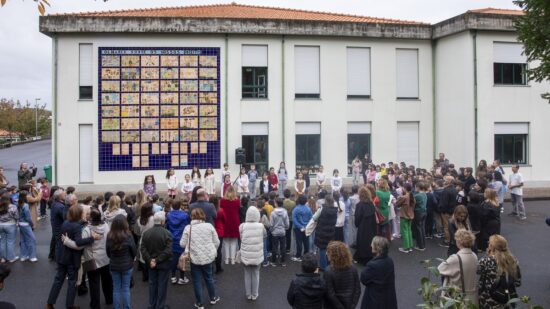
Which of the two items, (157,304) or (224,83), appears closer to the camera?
(157,304)

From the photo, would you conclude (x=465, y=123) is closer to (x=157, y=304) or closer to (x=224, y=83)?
(x=224, y=83)

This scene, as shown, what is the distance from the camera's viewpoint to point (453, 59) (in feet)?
76.4

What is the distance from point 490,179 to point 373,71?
433 inches

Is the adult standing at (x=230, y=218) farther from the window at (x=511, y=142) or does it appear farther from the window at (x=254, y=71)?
the window at (x=511, y=142)

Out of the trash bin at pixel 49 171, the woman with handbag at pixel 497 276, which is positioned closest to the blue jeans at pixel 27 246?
the woman with handbag at pixel 497 276

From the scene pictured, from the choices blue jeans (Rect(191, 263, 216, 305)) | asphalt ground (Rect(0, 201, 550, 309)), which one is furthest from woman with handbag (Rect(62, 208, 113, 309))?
blue jeans (Rect(191, 263, 216, 305))

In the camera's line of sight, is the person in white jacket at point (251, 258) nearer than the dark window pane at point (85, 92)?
Yes

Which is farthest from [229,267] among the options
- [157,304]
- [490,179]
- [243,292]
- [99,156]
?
[99,156]

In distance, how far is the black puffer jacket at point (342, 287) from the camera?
5.75 metres

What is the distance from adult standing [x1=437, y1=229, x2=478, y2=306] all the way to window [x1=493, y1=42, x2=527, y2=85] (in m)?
19.0

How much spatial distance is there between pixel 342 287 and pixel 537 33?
775 centimetres

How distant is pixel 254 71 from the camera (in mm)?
23203

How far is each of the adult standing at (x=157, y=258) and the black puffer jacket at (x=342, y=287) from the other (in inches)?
112

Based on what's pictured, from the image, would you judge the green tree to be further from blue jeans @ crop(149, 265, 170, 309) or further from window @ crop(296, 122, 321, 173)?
window @ crop(296, 122, 321, 173)
